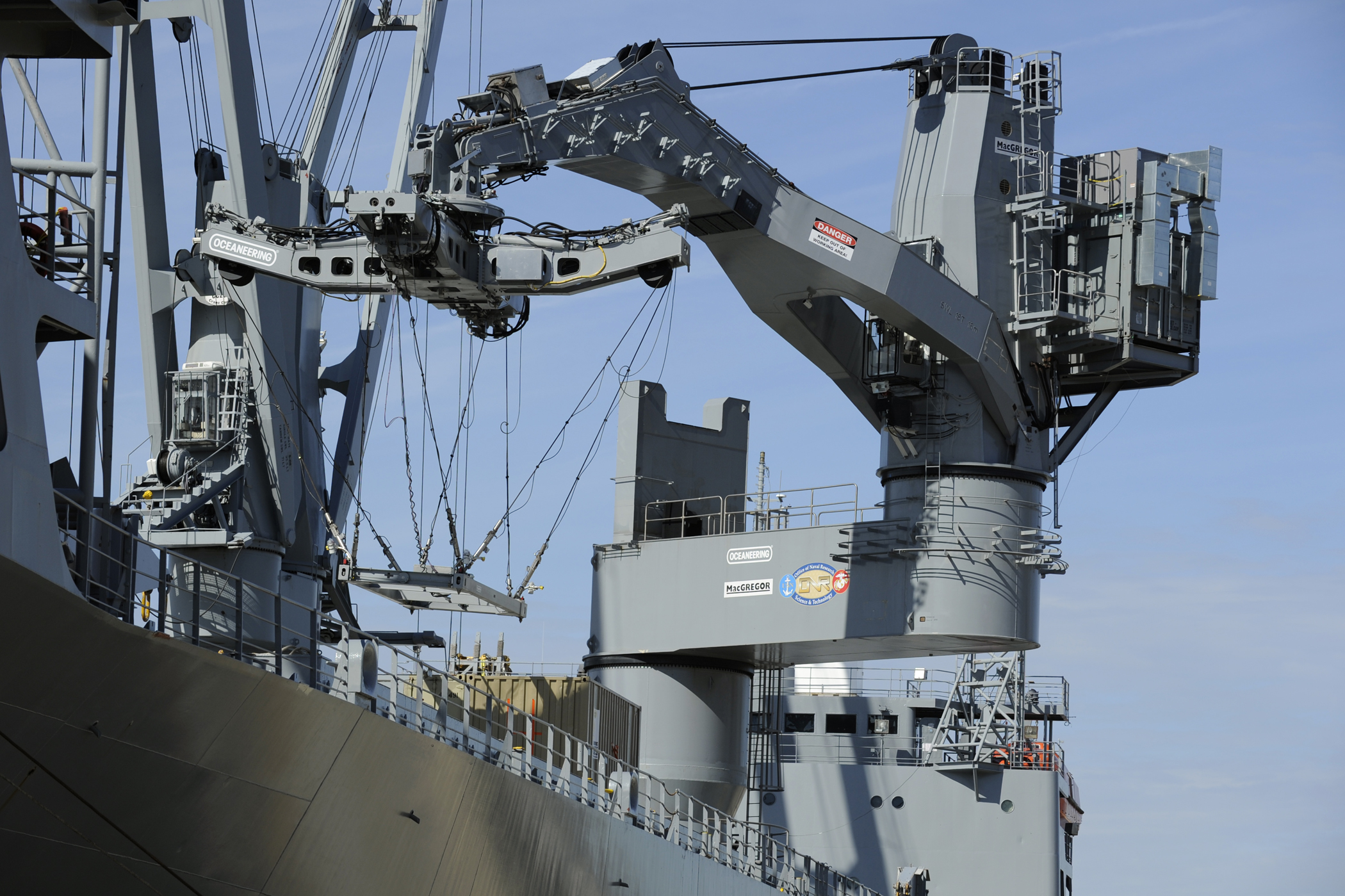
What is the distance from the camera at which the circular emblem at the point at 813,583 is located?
25219 mm

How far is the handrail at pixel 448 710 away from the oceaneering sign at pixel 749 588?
3330mm

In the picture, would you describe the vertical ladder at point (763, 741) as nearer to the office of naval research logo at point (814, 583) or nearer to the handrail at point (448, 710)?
the handrail at point (448, 710)

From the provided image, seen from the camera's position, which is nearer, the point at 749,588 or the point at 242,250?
the point at 242,250

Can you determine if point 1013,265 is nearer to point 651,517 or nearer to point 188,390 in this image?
point 651,517

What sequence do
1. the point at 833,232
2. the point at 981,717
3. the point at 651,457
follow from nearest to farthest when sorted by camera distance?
1. the point at 833,232
2. the point at 651,457
3. the point at 981,717

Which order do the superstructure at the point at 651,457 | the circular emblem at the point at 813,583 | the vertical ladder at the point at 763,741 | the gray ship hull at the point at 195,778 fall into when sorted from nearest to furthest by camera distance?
the gray ship hull at the point at 195,778 < the superstructure at the point at 651,457 < the circular emblem at the point at 813,583 < the vertical ladder at the point at 763,741

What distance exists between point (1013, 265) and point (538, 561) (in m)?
9.05

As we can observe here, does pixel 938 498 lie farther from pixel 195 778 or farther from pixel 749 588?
pixel 195 778

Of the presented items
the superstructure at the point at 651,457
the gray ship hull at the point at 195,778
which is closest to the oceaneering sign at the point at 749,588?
the superstructure at the point at 651,457

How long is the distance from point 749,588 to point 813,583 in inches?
46.6

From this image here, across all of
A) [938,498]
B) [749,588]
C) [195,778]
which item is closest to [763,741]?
[749,588]

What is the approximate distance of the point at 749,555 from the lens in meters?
26.1

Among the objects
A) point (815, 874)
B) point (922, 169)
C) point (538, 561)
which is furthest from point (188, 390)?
point (815, 874)

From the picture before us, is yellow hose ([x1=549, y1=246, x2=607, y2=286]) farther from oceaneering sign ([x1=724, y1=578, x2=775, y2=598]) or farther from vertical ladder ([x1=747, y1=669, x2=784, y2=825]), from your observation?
vertical ladder ([x1=747, y1=669, x2=784, y2=825])
